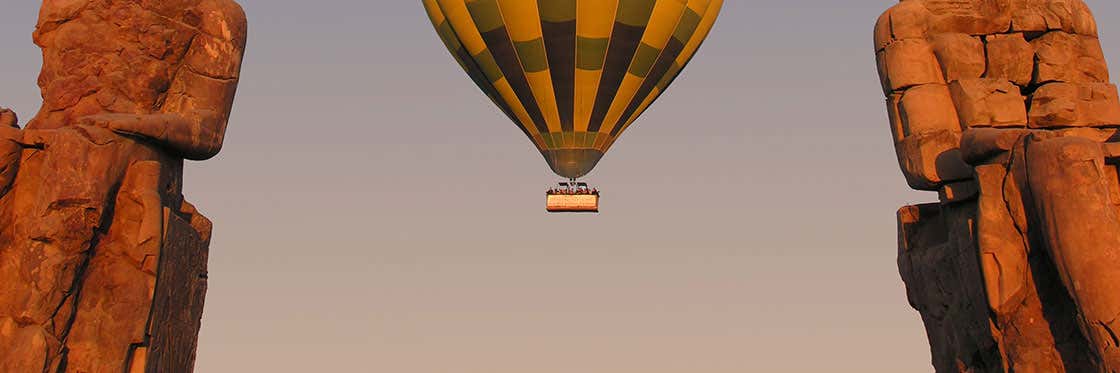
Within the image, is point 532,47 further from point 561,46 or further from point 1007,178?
point 1007,178

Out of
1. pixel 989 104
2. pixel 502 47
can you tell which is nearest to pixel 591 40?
pixel 502 47

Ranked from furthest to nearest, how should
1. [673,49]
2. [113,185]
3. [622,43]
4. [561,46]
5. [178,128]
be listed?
[561,46] < [673,49] < [622,43] < [178,128] < [113,185]

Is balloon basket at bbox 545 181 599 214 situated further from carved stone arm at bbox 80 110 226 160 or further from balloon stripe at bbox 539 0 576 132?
carved stone arm at bbox 80 110 226 160

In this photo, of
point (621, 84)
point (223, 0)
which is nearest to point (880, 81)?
point (223, 0)

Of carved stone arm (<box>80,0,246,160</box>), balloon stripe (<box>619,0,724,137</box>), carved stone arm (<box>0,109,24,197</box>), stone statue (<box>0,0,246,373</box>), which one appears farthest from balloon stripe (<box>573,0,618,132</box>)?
carved stone arm (<box>0,109,24,197</box>)

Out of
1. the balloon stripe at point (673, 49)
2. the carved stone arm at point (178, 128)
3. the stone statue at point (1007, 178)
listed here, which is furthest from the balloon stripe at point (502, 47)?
the carved stone arm at point (178, 128)

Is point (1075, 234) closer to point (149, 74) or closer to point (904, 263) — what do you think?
point (904, 263)
